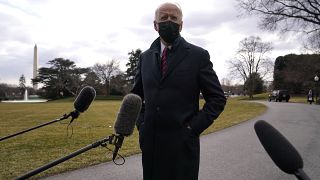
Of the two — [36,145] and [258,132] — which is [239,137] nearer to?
[36,145]

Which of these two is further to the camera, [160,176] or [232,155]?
[232,155]

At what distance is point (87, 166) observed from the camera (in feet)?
29.4

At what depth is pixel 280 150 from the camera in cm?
219

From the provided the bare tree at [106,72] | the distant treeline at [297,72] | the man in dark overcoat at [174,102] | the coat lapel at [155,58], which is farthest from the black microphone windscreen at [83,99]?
the bare tree at [106,72]

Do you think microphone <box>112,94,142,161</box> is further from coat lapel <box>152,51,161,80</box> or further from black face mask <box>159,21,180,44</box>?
black face mask <box>159,21,180,44</box>

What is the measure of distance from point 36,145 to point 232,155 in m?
5.89

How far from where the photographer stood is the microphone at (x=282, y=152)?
7.05 feet

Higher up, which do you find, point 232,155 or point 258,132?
point 258,132

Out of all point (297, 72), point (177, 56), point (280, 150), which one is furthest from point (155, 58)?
point (297, 72)

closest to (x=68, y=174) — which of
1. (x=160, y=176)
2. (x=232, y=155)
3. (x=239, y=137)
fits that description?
→ (x=232, y=155)

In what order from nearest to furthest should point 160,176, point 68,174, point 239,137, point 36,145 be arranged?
point 160,176 < point 68,174 < point 36,145 < point 239,137

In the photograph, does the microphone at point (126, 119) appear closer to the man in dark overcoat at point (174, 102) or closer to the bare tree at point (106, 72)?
the man in dark overcoat at point (174, 102)

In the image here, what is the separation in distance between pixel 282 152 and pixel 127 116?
1264 millimetres

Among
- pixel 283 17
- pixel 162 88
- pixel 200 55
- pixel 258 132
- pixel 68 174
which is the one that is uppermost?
pixel 283 17
